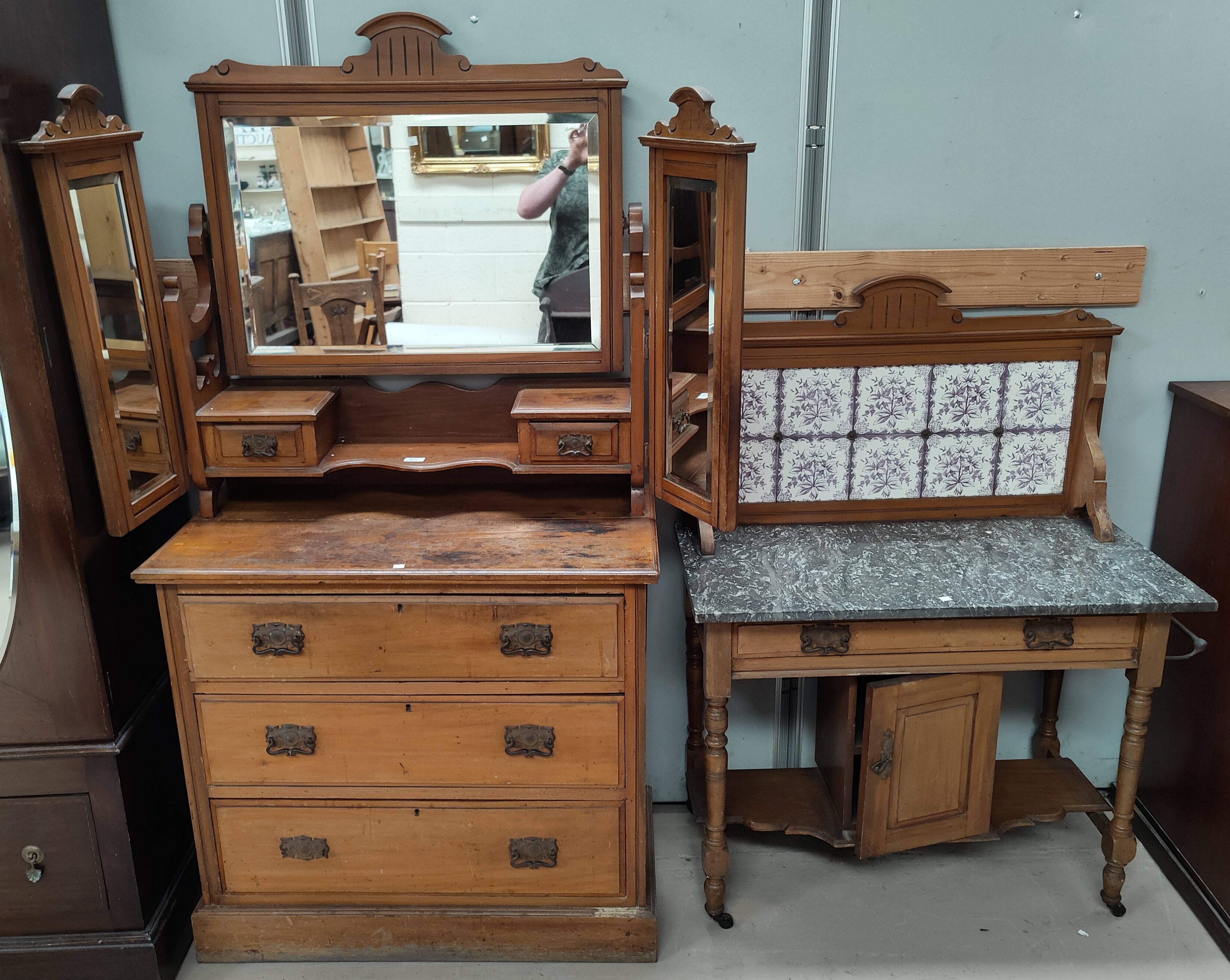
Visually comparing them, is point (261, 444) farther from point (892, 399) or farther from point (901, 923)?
point (901, 923)

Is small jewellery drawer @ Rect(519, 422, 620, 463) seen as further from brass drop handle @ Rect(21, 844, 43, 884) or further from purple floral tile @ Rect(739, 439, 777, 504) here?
brass drop handle @ Rect(21, 844, 43, 884)

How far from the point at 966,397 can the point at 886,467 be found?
257 mm

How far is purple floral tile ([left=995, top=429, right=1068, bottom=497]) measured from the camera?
262 cm

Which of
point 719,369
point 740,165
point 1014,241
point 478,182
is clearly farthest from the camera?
point 1014,241

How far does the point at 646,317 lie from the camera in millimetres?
2430

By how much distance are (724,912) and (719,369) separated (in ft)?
4.40

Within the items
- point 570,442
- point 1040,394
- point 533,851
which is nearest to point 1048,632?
point 1040,394

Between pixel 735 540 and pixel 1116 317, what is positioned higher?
pixel 1116 317

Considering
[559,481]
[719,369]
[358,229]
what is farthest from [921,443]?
[358,229]

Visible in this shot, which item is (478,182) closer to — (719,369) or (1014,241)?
(719,369)

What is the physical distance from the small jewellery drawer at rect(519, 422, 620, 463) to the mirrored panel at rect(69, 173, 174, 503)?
801 millimetres

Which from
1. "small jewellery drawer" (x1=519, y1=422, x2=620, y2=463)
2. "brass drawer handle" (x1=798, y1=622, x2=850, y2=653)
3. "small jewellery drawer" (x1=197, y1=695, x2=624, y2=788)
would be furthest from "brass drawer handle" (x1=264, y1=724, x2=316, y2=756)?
"brass drawer handle" (x1=798, y1=622, x2=850, y2=653)

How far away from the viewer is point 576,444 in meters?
2.34

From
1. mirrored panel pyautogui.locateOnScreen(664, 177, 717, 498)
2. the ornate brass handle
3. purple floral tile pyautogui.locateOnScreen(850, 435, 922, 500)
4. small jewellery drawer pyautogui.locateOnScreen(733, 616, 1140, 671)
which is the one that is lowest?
the ornate brass handle
